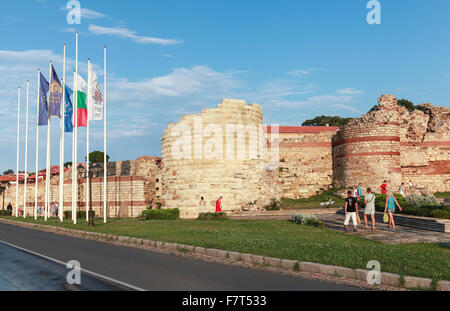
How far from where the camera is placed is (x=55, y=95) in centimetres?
2975

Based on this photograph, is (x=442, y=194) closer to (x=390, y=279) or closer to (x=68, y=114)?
(x=390, y=279)

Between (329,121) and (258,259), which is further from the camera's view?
(329,121)

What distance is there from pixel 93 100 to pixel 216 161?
915 centimetres

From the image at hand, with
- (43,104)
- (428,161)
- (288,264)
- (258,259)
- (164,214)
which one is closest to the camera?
(288,264)

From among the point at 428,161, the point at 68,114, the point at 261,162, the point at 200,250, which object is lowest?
the point at 200,250

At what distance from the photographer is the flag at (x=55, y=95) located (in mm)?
29597

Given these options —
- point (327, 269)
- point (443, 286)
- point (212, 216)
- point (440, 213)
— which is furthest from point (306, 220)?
point (443, 286)

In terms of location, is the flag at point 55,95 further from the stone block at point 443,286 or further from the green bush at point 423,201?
the stone block at point 443,286

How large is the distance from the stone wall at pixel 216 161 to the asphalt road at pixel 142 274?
14184 mm

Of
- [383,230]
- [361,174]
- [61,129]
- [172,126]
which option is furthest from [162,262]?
[361,174]

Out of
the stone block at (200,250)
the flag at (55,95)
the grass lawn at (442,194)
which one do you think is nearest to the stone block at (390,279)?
the stone block at (200,250)

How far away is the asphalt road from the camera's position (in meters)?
8.72

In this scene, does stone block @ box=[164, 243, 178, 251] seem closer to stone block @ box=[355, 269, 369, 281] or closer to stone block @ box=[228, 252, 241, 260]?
stone block @ box=[228, 252, 241, 260]
